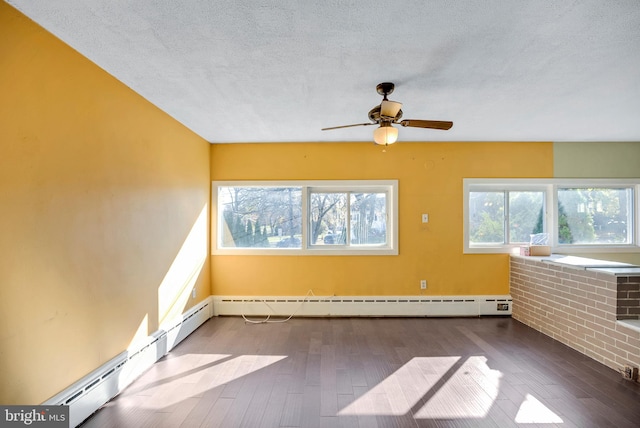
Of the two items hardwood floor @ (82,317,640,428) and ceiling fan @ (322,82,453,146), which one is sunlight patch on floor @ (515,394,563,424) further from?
ceiling fan @ (322,82,453,146)

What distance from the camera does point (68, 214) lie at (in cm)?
201

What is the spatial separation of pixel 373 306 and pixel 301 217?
1.64 meters

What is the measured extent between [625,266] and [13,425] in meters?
5.16

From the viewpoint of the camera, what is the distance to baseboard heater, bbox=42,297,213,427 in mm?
2025

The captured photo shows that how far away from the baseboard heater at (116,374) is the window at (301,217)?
1.44m

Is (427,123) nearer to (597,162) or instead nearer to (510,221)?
(510,221)

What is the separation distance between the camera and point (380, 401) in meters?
2.35

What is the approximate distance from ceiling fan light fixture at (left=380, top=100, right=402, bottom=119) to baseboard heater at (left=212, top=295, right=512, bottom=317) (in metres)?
2.81

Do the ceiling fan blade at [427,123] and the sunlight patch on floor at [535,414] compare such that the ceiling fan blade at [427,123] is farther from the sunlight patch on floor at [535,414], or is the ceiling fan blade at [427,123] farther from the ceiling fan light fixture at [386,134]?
the sunlight patch on floor at [535,414]

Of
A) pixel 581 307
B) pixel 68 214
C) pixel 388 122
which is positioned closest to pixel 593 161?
pixel 581 307

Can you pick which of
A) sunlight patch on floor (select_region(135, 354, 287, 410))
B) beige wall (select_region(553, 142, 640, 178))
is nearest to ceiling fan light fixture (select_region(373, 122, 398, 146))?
sunlight patch on floor (select_region(135, 354, 287, 410))

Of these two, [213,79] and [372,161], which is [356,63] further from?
[372,161]

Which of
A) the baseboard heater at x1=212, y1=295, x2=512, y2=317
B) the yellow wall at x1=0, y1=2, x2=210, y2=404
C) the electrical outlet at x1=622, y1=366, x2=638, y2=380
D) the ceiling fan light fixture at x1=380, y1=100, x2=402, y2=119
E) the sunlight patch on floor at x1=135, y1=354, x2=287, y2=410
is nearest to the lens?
the yellow wall at x1=0, y1=2, x2=210, y2=404

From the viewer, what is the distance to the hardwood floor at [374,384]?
7.07ft
